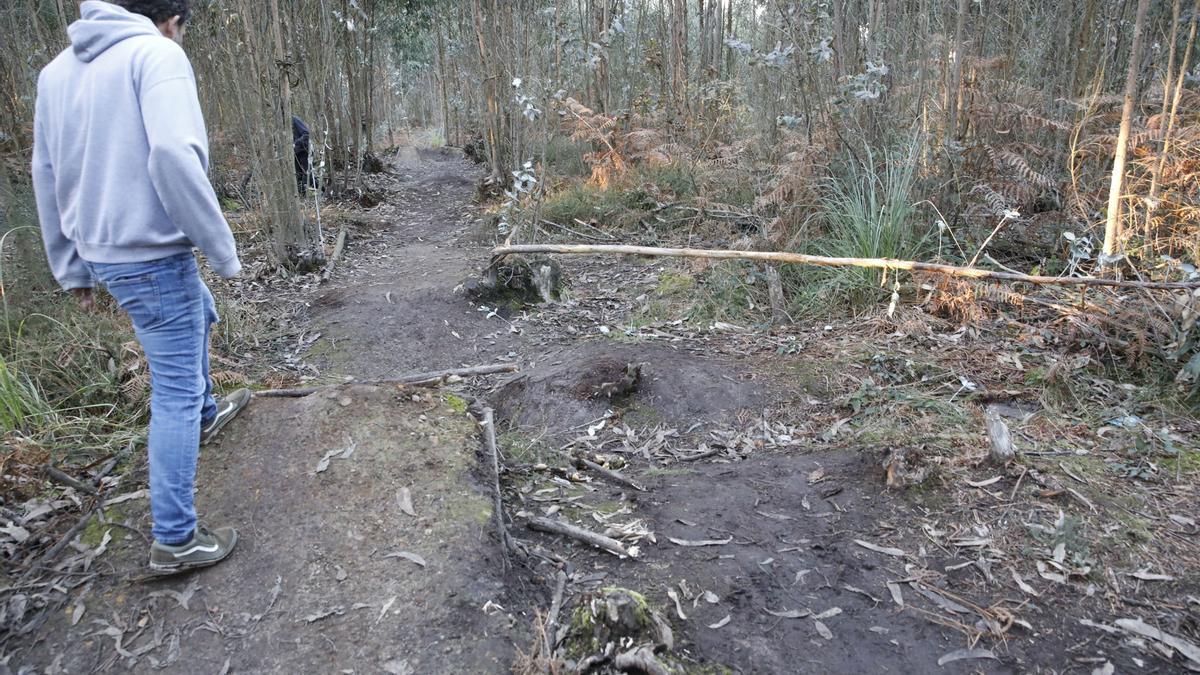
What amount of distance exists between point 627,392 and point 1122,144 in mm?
3505

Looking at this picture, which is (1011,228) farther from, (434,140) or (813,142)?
(434,140)

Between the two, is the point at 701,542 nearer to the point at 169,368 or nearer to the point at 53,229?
the point at 169,368

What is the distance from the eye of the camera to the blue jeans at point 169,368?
2.44m

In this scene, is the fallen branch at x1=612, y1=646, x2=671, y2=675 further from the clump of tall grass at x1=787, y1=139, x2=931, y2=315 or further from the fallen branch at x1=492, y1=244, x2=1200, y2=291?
the clump of tall grass at x1=787, y1=139, x2=931, y2=315

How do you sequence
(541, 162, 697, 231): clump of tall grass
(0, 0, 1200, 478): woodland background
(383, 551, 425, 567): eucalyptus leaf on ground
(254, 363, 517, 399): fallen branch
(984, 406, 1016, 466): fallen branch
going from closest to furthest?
(383, 551, 425, 567): eucalyptus leaf on ground, (984, 406, 1016, 466): fallen branch, (254, 363, 517, 399): fallen branch, (0, 0, 1200, 478): woodland background, (541, 162, 697, 231): clump of tall grass

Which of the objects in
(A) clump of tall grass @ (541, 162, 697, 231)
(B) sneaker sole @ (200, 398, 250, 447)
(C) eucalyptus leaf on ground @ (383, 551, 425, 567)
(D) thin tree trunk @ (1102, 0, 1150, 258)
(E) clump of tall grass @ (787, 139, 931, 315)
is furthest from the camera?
(A) clump of tall grass @ (541, 162, 697, 231)

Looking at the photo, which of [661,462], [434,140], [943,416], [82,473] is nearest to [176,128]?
[82,473]

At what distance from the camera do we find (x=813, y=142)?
21.7 ft

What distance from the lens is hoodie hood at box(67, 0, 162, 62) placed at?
7.61 feet

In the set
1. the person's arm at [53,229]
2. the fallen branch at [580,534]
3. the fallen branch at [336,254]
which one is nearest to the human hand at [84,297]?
the person's arm at [53,229]

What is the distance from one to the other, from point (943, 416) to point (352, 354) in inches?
161

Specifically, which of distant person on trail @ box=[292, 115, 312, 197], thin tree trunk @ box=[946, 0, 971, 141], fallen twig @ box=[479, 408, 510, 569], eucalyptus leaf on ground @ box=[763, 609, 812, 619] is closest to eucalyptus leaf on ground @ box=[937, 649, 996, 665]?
eucalyptus leaf on ground @ box=[763, 609, 812, 619]

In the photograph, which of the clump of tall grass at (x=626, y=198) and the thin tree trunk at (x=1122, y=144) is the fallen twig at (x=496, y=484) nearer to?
the thin tree trunk at (x=1122, y=144)

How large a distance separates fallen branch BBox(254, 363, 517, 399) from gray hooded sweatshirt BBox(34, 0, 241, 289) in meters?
1.53
